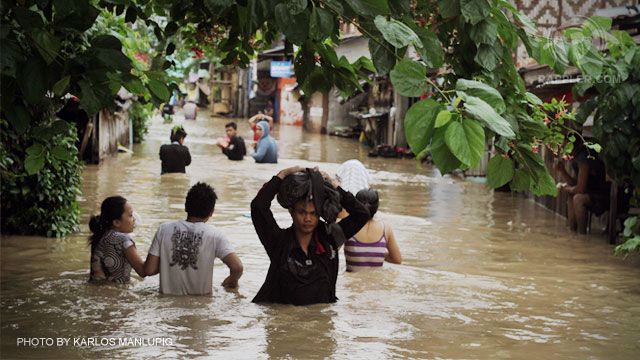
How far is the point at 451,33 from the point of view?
4.71 m

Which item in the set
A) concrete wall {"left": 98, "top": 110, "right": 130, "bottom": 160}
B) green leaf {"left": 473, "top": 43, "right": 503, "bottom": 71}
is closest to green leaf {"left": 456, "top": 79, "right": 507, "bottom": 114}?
green leaf {"left": 473, "top": 43, "right": 503, "bottom": 71}

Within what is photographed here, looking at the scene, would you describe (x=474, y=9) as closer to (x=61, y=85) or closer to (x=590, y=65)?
(x=590, y=65)

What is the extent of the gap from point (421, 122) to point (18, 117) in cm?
225

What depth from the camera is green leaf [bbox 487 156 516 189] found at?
391 centimetres

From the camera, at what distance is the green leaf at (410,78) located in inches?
121

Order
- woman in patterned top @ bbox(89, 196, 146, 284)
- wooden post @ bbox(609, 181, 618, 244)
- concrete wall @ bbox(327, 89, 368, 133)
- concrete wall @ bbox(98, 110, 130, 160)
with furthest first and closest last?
concrete wall @ bbox(327, 89, 368, 133)
concrete wall @ bbox(98, 110, 130, 160)
wooden post @ bbox(609, 181, 618, 244)
woman in patterned top @ bbox(89, 196, 146, 284)

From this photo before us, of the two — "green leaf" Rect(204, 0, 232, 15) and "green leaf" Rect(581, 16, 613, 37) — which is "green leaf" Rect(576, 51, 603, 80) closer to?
"green leaf" Rect(581, 16, 613, 37)

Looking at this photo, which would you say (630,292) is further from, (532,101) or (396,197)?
(396,197)

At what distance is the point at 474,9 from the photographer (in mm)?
3727

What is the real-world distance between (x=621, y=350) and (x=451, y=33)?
10.4ft

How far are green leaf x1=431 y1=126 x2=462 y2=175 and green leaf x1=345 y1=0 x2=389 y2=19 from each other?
0.66 meters

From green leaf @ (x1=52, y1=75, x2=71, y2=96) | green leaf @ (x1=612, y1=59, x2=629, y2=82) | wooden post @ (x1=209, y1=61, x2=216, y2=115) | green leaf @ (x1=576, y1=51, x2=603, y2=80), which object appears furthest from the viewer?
wooden post @ (x1=209, y1=61, x2=216, y2=115)

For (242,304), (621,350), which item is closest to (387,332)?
(242,304)

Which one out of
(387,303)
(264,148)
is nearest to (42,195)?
(387,303)
